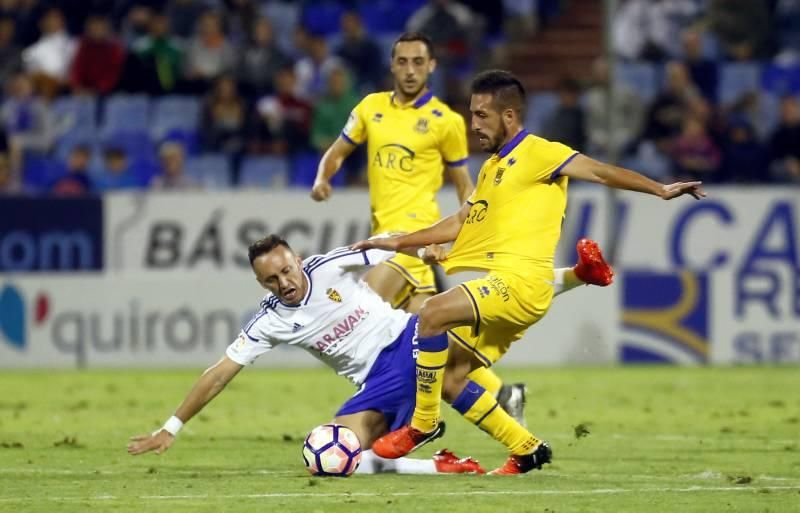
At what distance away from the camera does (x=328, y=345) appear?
9.88 m

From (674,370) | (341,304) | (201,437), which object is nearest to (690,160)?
(674,370)

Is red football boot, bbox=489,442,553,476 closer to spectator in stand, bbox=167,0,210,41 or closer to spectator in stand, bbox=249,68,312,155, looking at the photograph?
spectator in stand, bbox=249,68,312,155

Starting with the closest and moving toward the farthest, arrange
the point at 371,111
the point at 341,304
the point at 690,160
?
the point at 341,304 < the point at 371,111 < the point at 690,160

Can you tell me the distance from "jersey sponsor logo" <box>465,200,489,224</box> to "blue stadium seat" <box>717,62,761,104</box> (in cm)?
1252

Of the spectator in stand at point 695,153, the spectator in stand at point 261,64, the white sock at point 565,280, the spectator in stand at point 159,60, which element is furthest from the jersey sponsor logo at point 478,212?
the spectator in stand at point 159,60

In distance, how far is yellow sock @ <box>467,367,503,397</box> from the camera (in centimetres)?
1035

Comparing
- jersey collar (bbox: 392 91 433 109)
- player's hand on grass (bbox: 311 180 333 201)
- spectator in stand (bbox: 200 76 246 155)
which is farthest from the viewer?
spectator in stand (bbox: 200 76 246 155)

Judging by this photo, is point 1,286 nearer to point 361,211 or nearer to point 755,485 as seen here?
point 361,211

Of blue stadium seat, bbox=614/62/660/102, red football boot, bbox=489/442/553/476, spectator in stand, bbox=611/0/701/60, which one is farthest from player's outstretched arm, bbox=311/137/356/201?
spectator in stand, bbox=611/0/701/60

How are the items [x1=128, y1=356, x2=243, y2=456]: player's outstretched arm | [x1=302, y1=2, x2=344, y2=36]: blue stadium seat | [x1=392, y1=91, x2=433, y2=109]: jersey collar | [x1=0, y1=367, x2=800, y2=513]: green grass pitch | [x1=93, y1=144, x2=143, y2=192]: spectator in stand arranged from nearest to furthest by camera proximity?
[x1=0, y1=367, x2=800, y2=513]: green grass pitch < [x1=128, y1=356, x2=243, y2=456]: player's outstretched arm < [x1=392, y1=91, x2=433, y2=109]: jersey collar < [x1=93, y1=144, x2=143, y2=192]: spectator in stand < [x1=302, y1=2, x2=344, y2=36]: blue stadium seat

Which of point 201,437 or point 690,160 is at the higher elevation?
point 690,160

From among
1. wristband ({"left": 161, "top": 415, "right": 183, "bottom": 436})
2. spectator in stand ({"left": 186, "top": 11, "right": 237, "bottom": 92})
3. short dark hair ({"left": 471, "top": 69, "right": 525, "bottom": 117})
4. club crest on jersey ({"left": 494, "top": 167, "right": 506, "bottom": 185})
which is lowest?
wristband ({"left": 161, "top": 415, "right": 183, "bottom": 436})

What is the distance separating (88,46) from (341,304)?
41.5 ft

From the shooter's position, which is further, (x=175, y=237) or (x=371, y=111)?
(x=175, y=237)
